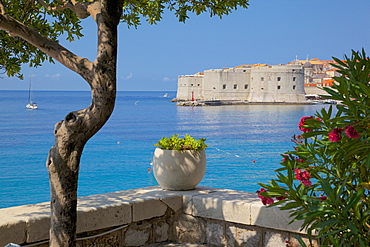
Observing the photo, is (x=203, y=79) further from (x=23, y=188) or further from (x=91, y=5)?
(x=91, y=5)

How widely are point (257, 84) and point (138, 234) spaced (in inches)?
2711

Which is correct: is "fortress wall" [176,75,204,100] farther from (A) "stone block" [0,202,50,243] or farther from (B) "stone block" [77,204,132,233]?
(A) "stone block" [0,202,50,243]

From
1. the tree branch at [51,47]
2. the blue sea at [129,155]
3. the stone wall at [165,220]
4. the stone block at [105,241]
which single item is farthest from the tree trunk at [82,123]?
the blue sea at [129,155]

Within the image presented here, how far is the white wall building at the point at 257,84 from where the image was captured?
7006 cm

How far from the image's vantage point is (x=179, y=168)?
468cm

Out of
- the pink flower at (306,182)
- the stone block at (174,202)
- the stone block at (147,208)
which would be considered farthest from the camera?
the stone block at (174,202)

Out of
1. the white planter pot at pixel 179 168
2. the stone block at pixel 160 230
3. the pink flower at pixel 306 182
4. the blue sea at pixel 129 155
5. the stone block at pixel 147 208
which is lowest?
the blue sea at pixel 129 155

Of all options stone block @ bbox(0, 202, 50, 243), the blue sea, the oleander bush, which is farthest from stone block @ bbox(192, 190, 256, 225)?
the blue sea

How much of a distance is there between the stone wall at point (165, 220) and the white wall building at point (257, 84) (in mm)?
67003

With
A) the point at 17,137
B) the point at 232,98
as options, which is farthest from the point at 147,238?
the point at 232,98

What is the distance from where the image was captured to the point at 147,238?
173 inches

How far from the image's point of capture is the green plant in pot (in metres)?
4.68

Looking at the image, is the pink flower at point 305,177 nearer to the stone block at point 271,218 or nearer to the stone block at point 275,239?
the stone block at point 271,218

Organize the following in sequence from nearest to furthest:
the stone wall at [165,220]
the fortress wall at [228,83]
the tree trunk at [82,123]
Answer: the tree trunk at [82,123], the stone wall at [165,220], the fortress wall at [228,83]
